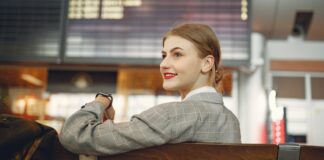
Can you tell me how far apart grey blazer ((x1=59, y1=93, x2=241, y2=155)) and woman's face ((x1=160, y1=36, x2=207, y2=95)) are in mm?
181

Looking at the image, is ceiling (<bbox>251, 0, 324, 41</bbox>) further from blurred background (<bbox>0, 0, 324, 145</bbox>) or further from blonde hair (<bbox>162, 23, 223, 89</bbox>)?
blonde hair (<bbox>162, 23, 223, 89</bbox>)

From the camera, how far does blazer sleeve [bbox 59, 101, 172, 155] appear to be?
1041 millimetres

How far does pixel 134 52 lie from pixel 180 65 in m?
2.33

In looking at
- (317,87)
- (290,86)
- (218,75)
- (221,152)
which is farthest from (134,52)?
(317,87)

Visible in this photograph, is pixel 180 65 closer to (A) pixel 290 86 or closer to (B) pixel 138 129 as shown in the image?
(B) pixel 138 129

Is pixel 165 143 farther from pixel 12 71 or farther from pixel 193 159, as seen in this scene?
pixel 12 71

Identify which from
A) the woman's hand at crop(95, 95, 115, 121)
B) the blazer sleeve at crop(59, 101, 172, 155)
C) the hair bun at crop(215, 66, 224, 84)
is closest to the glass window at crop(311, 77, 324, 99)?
the hair bun at crop(215, 66, 224, 84)

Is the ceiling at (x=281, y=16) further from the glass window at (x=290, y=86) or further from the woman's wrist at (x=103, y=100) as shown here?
the woman's wrist at (x=103, y=100)

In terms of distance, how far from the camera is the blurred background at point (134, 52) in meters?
3.65

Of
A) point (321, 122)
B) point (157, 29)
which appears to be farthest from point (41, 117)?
point (321, 122)

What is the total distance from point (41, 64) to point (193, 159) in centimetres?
304

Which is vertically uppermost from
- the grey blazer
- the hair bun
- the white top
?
the hair bun

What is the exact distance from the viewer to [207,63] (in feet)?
4.54

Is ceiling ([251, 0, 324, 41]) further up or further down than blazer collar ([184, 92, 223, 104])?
further up
